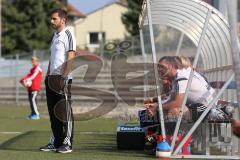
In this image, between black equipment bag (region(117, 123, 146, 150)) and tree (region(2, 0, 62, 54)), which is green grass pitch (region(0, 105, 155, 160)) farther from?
tree (region(2, 0, 62, 54))

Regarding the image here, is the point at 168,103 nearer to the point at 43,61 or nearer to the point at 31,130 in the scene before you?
the point at 31,130

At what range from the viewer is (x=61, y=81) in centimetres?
930

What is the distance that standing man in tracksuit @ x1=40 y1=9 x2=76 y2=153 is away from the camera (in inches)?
368

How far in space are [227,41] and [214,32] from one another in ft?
0.94

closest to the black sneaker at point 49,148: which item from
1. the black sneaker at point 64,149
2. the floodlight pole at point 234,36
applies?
the black sneaker at point 64,149

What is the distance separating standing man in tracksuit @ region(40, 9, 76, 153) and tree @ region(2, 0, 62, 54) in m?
37.1

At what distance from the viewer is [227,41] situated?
9727mm

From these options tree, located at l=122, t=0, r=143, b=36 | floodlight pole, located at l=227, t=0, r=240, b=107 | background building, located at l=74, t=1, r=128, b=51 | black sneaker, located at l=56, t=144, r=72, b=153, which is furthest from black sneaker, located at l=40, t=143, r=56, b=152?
background building, located at l=74, t=1, r=128, b=51

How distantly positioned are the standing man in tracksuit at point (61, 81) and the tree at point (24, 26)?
37.1 m

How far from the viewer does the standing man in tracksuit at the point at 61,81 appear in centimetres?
934

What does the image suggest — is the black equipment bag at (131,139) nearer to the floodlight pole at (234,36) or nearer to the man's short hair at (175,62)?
the man's short hair at (175,62)

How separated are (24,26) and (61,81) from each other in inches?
1505

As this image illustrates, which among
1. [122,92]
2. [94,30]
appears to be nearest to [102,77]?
[122,92]

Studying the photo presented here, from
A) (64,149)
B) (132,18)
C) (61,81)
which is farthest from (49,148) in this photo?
(132,18)
